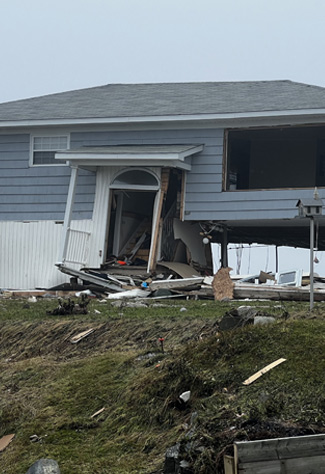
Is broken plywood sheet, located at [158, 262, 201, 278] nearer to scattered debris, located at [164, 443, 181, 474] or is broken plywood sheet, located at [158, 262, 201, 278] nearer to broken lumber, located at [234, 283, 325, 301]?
broken lumber, located at [234, 283, 325, 301]

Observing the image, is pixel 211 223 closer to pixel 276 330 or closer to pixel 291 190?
pixel 291 190

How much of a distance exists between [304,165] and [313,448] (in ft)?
62.1

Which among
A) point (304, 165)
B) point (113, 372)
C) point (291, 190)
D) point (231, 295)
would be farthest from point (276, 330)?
point (304, 165)

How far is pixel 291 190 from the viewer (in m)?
20.5

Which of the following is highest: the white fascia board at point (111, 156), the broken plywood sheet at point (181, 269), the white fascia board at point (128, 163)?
the white fascia board at point (111, 156)

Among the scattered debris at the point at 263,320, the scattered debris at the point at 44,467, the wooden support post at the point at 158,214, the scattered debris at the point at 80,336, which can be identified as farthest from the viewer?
the wooden support post at the point at 158,214

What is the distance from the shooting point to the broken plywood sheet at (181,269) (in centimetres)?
2080

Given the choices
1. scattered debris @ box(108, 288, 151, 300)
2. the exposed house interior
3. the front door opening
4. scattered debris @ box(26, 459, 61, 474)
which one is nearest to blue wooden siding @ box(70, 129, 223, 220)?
the front door opening

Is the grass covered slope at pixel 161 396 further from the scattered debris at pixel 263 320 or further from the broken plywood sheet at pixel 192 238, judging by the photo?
the broken plywood sheet at pixel 192 238

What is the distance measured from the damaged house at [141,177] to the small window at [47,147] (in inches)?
1.2

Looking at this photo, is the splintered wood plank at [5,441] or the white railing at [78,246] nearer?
the splintered wood plank at [5,441]

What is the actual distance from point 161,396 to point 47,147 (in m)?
15.0

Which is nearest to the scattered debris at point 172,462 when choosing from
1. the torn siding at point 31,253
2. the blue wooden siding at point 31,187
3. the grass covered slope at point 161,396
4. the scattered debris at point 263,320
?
the grass covered slope at point 161,396

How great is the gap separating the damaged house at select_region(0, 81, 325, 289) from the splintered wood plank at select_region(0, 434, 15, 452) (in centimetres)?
1189
